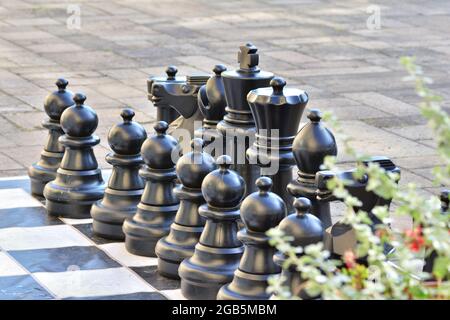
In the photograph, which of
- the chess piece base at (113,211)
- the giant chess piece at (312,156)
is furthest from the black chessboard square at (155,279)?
the giant chess piece at (312,156)

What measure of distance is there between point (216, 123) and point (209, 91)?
4.9 inches

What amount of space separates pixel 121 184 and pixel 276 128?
639mm

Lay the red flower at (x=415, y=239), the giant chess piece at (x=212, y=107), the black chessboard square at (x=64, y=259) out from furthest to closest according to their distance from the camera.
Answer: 1. the giant chess piece at (x=212, y=107)
2. the black chessboard square at (x=64, y=259)
3. the red flower at (x=415, y=239)

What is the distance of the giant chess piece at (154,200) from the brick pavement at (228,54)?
1.56m

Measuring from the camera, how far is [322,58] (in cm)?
886

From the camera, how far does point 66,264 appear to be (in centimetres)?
370

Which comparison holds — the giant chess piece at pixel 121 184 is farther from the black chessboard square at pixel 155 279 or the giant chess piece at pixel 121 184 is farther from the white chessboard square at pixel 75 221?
the black chessboard square at pixel 155 279

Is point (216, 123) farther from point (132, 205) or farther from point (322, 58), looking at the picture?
point (322, 58)

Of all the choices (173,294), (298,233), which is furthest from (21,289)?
(298,233)

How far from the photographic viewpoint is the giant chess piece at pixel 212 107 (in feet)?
13.3

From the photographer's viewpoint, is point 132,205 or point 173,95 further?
point 173,95

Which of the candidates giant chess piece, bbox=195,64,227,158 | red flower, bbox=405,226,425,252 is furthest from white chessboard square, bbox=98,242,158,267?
red flower, bbox=405,226,425,252

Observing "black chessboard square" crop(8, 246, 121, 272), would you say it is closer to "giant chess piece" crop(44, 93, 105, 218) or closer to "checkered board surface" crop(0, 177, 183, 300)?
"checkered board surface" crop(0, 177, 183, 300)
